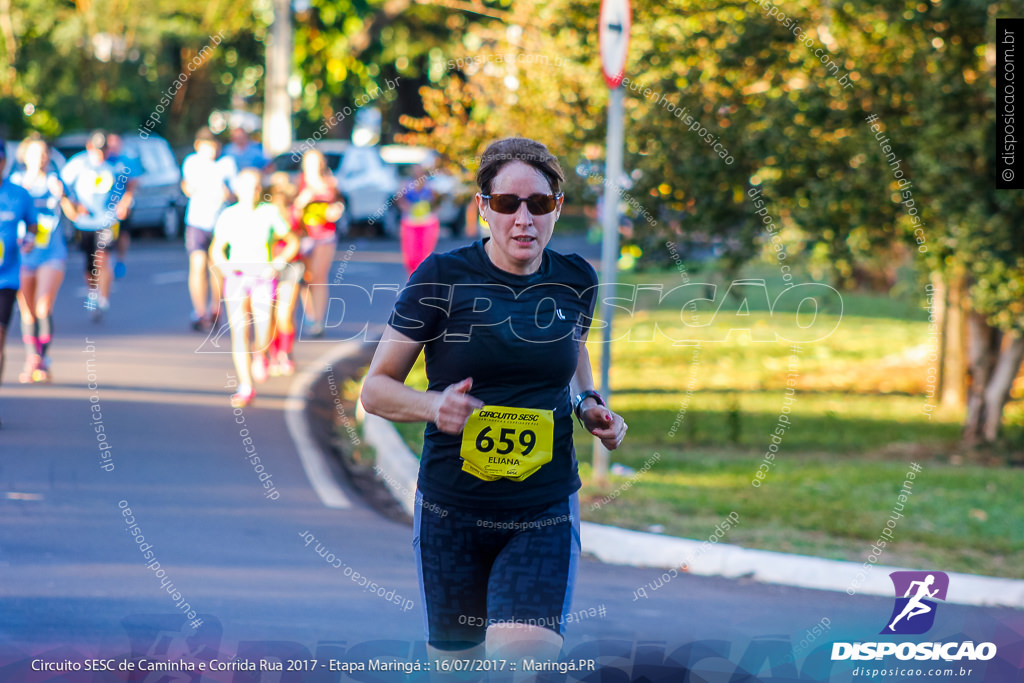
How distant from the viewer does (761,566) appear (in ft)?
22.9

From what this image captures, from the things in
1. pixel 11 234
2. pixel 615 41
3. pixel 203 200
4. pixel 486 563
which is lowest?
pixel 486 563

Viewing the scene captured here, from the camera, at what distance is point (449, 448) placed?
11.9 feet

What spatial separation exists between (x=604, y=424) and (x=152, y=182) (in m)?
22.1

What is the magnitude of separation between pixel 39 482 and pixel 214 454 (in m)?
1.49

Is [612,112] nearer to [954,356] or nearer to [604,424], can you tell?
[604,424]

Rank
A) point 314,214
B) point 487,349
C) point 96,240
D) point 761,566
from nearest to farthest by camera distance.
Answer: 1. point 487,349
2. point 761,566
3. point 314,214
4. point 96,240

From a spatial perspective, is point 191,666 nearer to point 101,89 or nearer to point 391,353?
point 391,353

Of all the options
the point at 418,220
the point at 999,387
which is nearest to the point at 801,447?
the point at 999,387

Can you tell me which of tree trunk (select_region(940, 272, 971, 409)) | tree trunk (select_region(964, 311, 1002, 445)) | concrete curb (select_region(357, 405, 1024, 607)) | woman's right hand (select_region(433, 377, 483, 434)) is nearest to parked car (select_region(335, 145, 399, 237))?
tree trunk (select_region(940, 272, 971, 409))

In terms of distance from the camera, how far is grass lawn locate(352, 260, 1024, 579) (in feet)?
25.8

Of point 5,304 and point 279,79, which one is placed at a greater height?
point 279,79

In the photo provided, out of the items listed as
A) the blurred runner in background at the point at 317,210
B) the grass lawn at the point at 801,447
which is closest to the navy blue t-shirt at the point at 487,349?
the grass lawn at the point at 801,447

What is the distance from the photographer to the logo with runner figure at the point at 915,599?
6.04 m

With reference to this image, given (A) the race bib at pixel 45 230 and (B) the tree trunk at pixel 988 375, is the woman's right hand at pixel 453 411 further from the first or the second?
(B) the tree trunk at pixel 988 375
